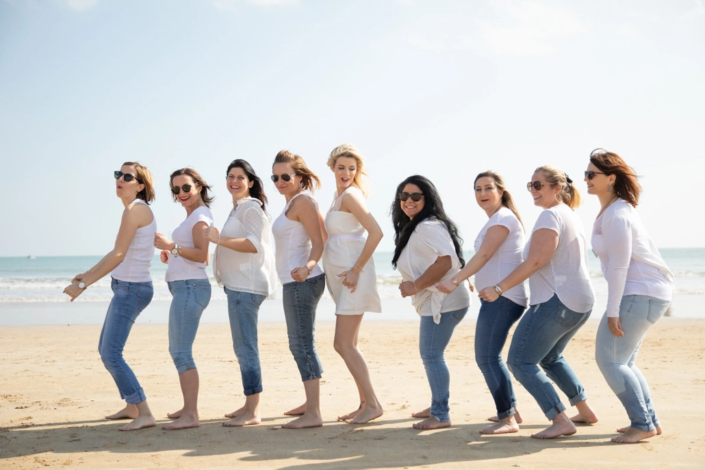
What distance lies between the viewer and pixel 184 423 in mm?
4855

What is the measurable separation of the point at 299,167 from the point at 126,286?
5.54 feet

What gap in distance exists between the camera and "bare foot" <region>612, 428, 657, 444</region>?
4180 millimetres

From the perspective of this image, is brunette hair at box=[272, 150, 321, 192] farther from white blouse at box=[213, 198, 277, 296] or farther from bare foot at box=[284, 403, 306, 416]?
bare foot at box=[284, 403, 306, 416]

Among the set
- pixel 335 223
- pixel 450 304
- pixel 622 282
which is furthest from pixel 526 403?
pixel 335 223

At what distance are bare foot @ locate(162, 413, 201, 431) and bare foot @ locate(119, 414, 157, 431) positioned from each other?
0.48ft

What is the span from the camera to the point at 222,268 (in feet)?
16.3

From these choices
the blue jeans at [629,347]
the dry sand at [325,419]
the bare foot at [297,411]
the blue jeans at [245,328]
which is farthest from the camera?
the bare foot at [297,411]

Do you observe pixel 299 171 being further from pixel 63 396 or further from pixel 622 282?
pixel 63 396

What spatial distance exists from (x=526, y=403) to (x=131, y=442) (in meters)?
3.47

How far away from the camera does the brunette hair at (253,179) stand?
5160 millimetres

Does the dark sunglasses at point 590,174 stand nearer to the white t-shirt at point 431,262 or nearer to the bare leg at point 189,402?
the white t-shirt at point 431,262

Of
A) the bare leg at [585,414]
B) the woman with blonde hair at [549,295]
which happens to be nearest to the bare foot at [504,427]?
the woman with blonde hair at [549,295]

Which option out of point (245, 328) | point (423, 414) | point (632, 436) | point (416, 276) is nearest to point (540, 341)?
point (632, 436)

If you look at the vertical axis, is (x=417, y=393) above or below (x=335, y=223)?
below
